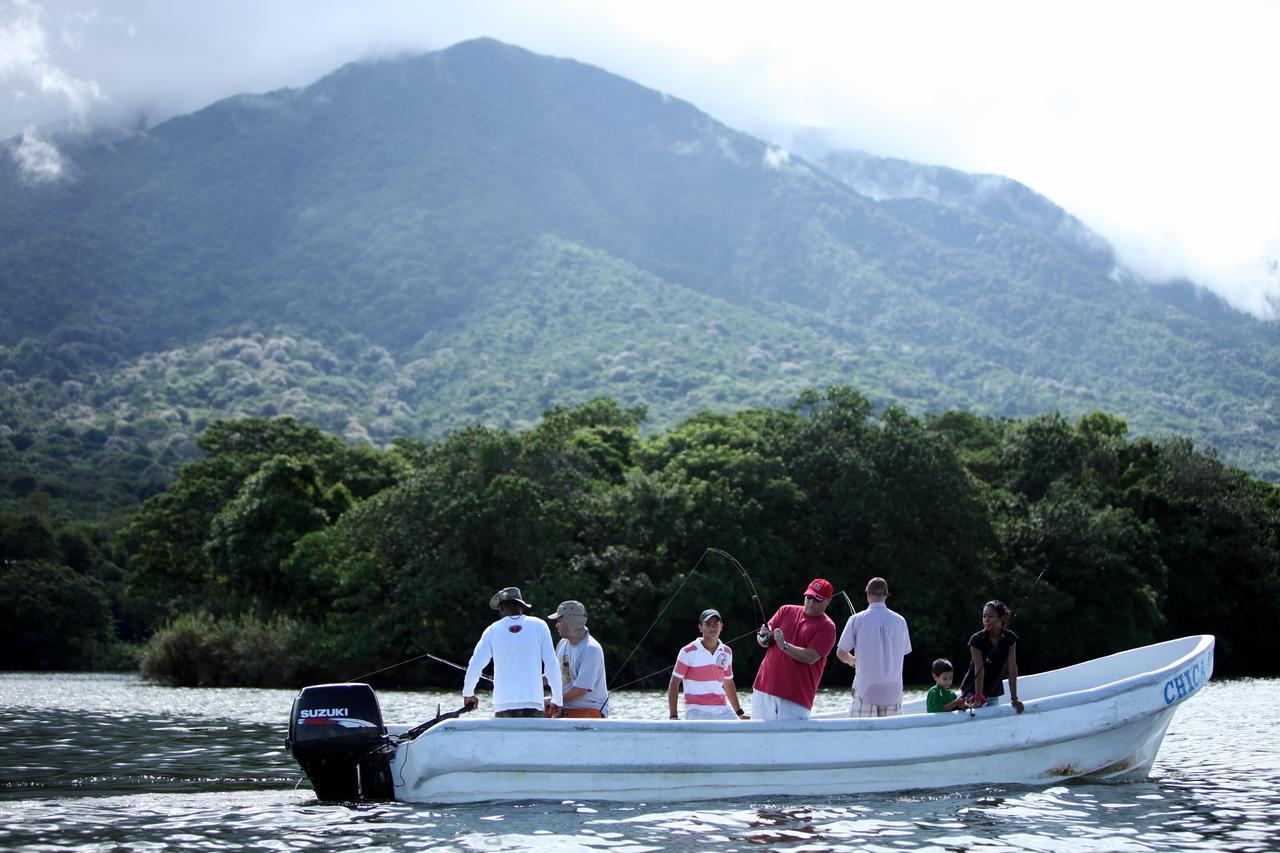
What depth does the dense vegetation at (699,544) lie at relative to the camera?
1665 inches

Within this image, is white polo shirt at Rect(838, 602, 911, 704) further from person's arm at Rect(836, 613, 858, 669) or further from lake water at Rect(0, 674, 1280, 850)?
lake water at Rect(0, 674, 1280, 850)

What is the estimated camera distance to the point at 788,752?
552 inches

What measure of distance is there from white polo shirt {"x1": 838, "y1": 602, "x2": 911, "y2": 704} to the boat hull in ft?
1.79

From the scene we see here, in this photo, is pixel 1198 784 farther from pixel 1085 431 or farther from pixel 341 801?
pixel 1085 431

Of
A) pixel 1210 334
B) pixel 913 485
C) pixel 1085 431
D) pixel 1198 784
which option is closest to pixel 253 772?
pixel 1198 784

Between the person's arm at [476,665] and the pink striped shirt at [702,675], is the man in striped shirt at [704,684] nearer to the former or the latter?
the pink striped shirt at [702,675]

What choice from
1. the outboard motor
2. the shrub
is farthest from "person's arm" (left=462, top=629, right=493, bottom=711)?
the shrub

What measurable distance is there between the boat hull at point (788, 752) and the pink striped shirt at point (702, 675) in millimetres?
1101

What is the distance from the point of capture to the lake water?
11734 millimetres

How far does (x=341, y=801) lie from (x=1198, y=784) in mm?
9569

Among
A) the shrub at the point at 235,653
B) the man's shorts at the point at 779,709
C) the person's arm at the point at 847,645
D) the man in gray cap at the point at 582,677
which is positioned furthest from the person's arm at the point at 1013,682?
the shrub at the point at 235,653

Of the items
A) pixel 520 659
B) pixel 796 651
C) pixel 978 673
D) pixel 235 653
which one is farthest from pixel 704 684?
pixel 235 653

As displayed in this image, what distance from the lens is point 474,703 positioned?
1411cm

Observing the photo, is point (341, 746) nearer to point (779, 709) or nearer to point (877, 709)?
point (779, 709)
